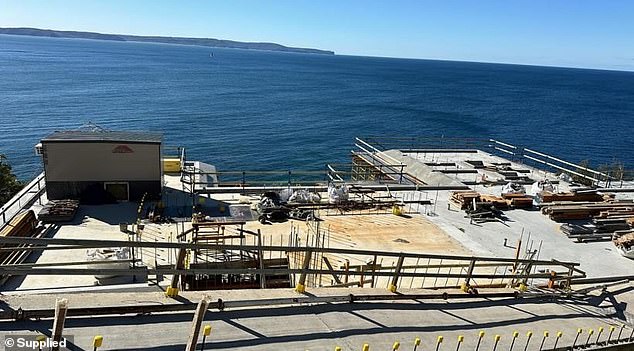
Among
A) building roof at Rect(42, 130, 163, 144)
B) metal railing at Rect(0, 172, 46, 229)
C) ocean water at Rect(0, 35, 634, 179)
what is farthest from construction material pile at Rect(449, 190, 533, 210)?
ocean water at Rect(0, 35, 634, 179)

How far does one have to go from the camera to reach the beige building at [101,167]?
22750mm

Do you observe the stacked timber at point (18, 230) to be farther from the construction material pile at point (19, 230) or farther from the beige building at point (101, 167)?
the beige building at point (101, 167)

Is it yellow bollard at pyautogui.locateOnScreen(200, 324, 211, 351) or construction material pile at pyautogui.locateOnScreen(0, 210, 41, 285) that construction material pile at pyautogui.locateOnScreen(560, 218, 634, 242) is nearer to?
yellow bollard at pyautogui.locateOnScreen(200, 324, 211, 351)

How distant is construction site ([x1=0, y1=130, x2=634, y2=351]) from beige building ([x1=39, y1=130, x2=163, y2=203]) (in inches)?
2.7

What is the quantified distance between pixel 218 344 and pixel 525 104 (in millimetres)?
141880

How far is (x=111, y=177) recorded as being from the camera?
23.6 metres

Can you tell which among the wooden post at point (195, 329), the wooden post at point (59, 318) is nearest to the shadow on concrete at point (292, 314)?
the wooden post at point (195, 329)

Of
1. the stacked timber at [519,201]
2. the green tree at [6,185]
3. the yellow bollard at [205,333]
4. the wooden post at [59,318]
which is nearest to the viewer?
the wooden post at [59,318]

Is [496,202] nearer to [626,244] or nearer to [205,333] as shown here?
[626,244]

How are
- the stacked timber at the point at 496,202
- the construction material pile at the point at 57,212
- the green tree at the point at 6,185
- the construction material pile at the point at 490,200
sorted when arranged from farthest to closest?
the green tree at the point at 6,185 → the construction material pile at the point at 490,200 → the stacked timber at the point at 496,202 → the construction material pile at the point at 57,212

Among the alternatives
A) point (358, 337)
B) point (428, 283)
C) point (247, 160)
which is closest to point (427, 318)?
point (358, 337)

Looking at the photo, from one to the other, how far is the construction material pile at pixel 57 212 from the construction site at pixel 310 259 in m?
0.06

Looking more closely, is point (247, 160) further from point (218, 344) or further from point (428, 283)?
point (218, 344)

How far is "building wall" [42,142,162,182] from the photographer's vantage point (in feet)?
74.5
